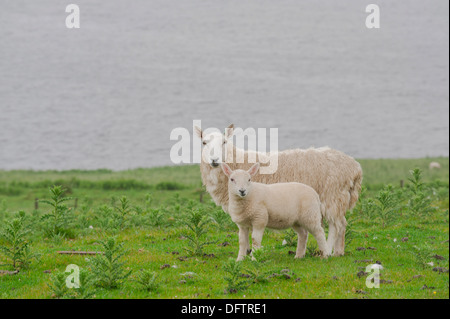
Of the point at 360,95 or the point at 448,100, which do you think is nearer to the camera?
the point at 448,100

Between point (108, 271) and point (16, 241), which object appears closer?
point (108, 271)

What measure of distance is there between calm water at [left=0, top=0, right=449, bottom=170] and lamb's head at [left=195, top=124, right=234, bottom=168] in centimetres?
5513

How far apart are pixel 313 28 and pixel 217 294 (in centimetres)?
11098

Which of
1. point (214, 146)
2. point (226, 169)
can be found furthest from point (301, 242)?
point (214, 146)

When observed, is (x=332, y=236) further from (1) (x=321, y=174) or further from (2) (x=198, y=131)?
(2) (x=198, y=131)

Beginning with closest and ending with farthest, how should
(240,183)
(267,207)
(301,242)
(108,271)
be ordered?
(108,271)
(240,183)
(267,207)
(301,242)

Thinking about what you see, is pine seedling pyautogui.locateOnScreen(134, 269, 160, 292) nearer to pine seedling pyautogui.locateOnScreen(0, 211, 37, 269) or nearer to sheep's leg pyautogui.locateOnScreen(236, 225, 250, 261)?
Result: sheep's leg pyautogui.locateOnScreen(236, 225, 250, 261)

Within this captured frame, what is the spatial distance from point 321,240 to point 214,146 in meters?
3.03

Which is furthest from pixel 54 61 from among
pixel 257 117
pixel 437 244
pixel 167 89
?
pixel 437 244

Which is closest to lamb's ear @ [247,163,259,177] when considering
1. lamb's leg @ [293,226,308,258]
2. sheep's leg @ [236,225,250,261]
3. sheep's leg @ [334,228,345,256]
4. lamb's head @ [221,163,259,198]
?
lamb's head @ [221,163,259,198]

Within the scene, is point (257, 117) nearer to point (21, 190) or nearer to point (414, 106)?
point (414, 106)

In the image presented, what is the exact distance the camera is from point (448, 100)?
297ft

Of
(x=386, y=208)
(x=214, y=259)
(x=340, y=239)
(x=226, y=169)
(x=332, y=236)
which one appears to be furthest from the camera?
(x=386, y=208)

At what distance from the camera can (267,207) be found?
10.9m
